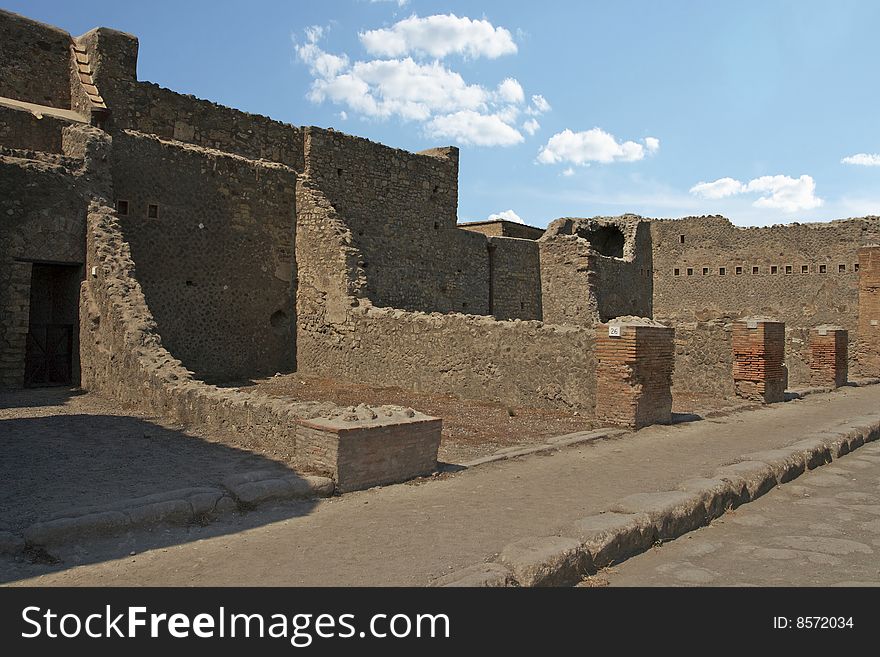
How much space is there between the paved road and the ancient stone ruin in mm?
2499

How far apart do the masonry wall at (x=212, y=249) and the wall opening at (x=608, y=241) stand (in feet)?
48.5

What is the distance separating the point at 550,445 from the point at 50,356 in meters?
8.58

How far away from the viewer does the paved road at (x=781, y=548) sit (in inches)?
165

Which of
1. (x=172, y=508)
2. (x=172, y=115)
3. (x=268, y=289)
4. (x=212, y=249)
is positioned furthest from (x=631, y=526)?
(x=172, y=115)

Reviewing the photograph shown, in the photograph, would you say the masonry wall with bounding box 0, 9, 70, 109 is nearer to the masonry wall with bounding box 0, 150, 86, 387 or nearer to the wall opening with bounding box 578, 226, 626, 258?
the masonry wall with bounding box 0, 150, 86, 387

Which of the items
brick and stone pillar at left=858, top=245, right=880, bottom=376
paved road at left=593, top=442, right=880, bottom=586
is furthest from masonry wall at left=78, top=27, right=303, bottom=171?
brick and stone pillar at left=858, top=245, right=880, bottom=376

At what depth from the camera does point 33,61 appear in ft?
41.1

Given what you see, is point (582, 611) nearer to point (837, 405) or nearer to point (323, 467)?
point (323, 467)

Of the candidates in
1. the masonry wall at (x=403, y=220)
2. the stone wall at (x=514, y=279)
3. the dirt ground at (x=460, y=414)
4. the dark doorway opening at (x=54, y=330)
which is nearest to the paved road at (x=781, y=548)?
the dirt ground at (x=460, y=414)

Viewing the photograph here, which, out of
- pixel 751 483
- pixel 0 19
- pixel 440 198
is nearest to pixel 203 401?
pixel 751 483

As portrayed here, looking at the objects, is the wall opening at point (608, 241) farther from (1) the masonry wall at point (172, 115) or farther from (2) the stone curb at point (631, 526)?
(2) the stone curb at point (631, 526)

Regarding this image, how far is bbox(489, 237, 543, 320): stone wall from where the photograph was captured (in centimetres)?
1856

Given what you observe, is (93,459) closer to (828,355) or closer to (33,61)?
(33,61)

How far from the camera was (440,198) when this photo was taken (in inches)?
666
